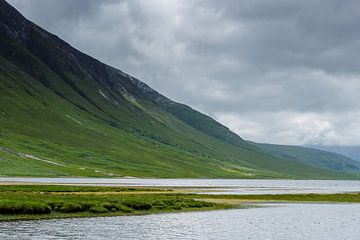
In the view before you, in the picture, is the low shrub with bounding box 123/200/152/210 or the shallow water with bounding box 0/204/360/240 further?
the low shrub with bounding box 123/200/152/210

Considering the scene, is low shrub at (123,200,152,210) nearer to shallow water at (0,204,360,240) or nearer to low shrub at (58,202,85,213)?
shallow water at (0,204,360,240)

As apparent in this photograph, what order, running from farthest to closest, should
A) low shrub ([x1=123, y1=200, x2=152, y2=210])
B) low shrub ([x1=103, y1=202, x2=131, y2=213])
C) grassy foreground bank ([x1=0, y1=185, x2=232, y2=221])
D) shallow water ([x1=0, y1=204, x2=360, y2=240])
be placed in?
low shrub ([x1=123, y1=200, x2=152, y2=210])
low shrub ([x1=103, y1=202, x2=131, y2=213])
grassy foreground bank ([x1=0, y1=185, x2=232, y2=221])
shallow water ([x1=0, y1=204, x2=360, y2=240])

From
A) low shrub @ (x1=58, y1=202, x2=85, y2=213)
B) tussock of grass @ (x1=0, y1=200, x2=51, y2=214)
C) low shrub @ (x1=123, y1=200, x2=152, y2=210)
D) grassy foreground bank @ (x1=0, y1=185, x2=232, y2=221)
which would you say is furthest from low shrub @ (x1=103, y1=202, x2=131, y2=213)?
tussock of grass @ (x1=0, y1=200, x2=51, y2=214)

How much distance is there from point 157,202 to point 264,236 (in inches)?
1312

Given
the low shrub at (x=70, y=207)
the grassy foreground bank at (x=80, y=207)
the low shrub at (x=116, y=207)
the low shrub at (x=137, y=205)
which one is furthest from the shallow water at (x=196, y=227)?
the low shrub at (x=137, y=205)

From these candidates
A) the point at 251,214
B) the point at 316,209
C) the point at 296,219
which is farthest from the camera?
the point at 316,209

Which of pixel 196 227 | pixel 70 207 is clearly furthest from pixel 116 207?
pixel 196 227

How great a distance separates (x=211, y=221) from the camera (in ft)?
235

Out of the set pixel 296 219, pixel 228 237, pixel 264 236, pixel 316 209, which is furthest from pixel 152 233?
pixel 316 209

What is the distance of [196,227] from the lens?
64.9 metres

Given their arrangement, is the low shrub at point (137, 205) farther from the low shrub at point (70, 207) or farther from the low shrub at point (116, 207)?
the low shrub at point (70, 207)

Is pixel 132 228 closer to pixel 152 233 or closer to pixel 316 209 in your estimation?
pixel 152 233

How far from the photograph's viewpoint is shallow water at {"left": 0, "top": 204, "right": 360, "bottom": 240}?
55188mm

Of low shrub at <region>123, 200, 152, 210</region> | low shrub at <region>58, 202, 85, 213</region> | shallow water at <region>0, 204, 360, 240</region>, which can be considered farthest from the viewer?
low shrub at <region>123, 200, 152, 210</region>
